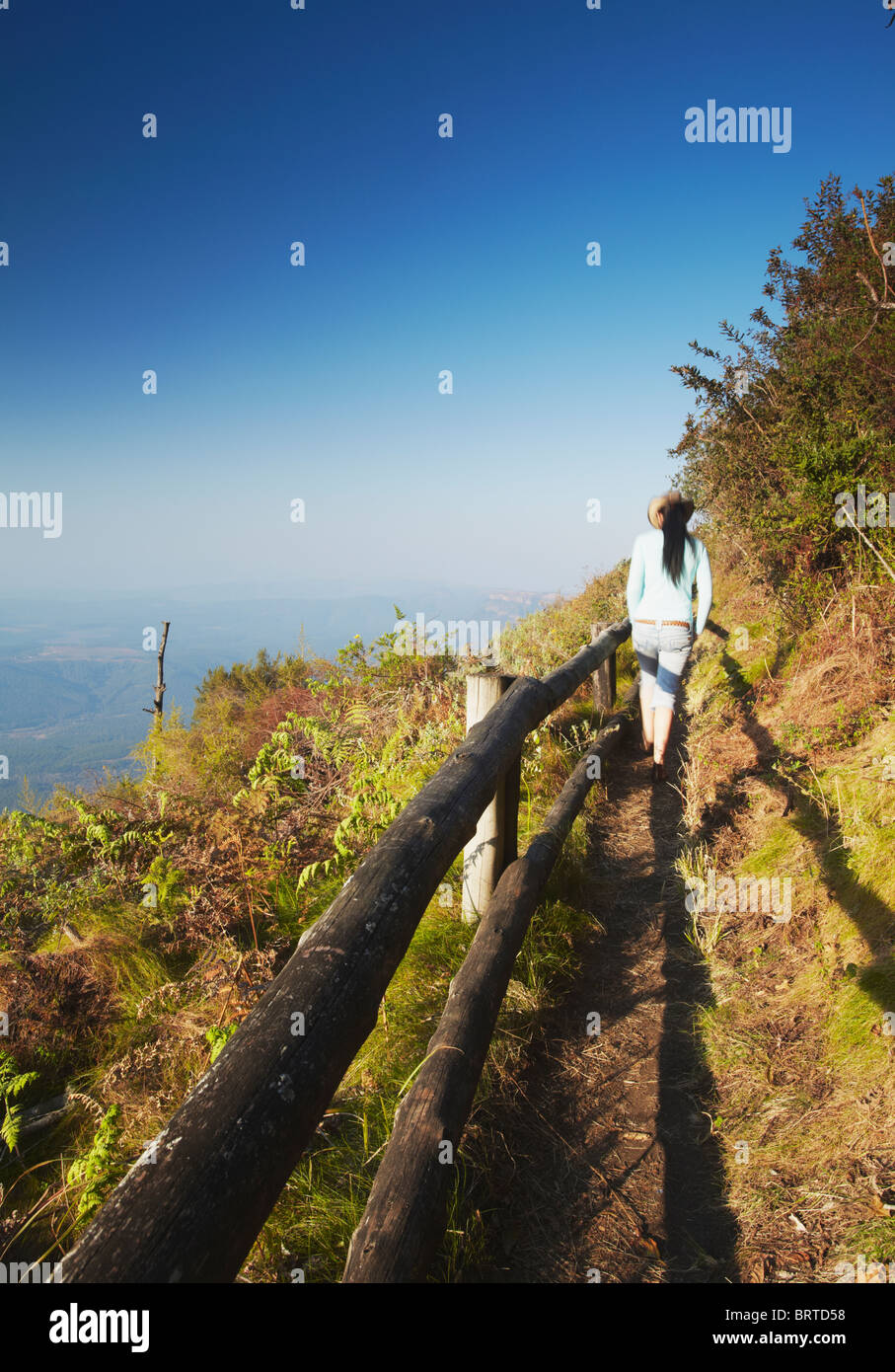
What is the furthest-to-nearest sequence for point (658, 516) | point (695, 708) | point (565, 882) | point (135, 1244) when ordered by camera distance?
point (695, 708) < point (658, 516) < point (565, 882) < point (135, 1244)

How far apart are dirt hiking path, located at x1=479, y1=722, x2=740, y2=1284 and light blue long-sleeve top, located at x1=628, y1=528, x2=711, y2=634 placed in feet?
7.88

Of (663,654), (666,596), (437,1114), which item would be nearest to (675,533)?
(666,596)

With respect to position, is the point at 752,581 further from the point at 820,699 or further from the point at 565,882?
the point at 565,882

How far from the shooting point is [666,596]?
5312 mm

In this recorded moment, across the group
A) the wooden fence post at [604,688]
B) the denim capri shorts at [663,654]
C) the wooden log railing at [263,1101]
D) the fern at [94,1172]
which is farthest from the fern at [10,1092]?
the wooden fence post at [604,688]

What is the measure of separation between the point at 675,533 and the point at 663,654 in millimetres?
969

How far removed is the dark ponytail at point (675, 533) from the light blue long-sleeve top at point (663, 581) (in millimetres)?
42

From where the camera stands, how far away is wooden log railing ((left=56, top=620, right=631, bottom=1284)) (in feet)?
3.30

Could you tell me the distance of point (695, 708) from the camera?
7133 mm

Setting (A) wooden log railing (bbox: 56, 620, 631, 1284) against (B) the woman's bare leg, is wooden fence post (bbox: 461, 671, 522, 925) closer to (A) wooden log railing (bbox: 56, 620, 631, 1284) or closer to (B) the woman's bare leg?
(A) wooden log railing (bbox: 56, 620, 631, 1284)
